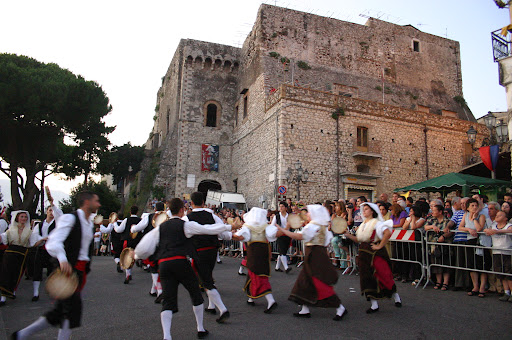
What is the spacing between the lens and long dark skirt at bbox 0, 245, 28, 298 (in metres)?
6.93

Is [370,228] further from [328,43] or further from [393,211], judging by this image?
[328,43]

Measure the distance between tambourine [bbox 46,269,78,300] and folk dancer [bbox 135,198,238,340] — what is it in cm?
86

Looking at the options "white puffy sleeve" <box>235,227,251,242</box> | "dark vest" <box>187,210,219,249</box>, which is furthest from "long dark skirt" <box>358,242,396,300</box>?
"dark vest" <box>187,210,219,249</box>

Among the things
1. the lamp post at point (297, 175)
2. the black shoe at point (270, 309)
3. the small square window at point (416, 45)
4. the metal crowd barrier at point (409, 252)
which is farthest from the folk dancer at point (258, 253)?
the small square window at point (416, 45)

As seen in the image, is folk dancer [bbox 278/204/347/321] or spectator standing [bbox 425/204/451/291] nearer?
folk dancer [bbox 278/204/347/321]

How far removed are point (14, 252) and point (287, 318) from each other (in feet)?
17.1

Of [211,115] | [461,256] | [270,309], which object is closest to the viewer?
[270,309]

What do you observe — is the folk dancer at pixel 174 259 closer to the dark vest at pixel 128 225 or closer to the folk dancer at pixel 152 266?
the folk dancer at pixel 152 266

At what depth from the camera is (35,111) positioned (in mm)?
21781

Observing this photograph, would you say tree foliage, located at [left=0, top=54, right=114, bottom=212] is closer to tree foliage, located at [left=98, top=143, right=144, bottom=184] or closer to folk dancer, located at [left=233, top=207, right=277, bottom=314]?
tree foliage, located at [left=98, top=143, right=144, bottom=184]

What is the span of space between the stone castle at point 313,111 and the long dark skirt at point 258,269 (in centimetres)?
1431

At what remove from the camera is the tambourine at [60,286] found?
3.98 m

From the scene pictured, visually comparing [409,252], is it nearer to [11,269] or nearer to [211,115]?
[11,269]

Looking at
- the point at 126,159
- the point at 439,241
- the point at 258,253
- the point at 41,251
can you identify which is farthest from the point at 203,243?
the point at 126,159
